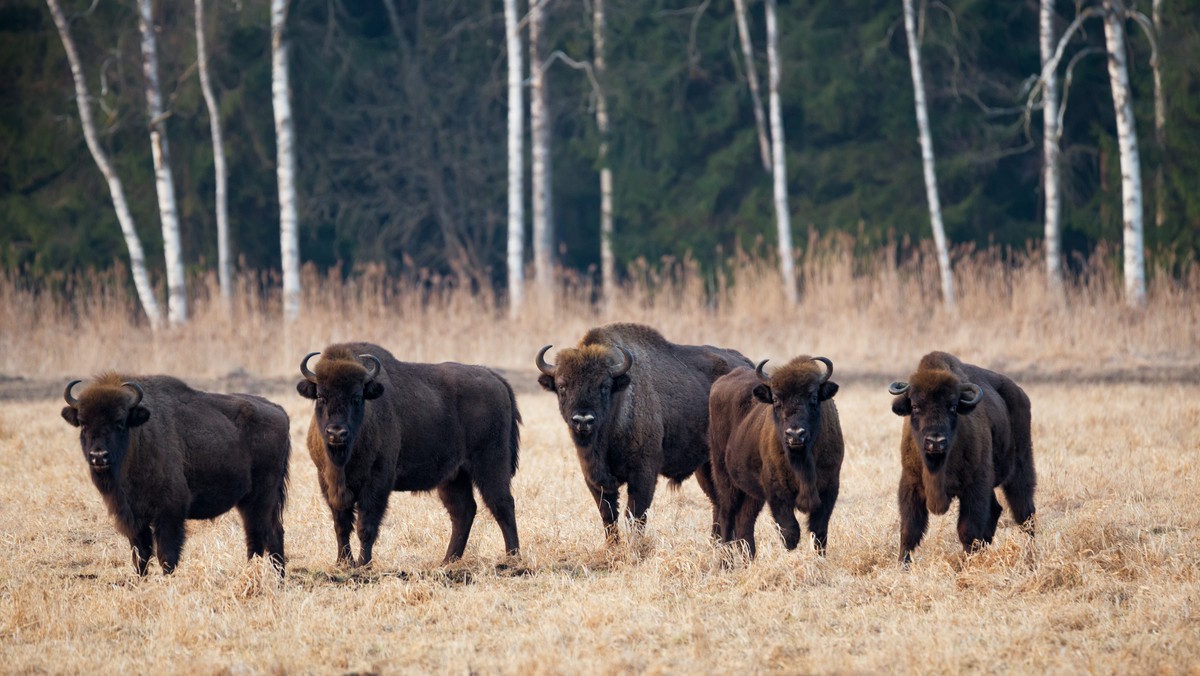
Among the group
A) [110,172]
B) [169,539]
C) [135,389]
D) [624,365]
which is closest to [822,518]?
[624,365]

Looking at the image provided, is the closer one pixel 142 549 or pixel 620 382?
pixel 142 549

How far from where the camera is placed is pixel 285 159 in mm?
24016

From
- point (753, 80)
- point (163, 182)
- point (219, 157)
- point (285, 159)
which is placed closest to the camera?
point (285, 159)

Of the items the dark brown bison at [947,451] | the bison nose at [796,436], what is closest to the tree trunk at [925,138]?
the dark brown bison at [947,451]

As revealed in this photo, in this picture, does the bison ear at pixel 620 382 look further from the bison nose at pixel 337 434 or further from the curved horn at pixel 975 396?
the curved horn at pixel 975 396

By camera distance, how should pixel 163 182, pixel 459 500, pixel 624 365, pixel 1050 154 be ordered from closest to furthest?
1. pixel 624 365
2. pixel 459 500
3. pixel 163 182
4. pixel 1050 154

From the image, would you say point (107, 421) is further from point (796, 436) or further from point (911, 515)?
point (911, 515)

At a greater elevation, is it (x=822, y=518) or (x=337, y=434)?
(x=337, y=434)

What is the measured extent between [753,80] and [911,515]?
20.9 meters

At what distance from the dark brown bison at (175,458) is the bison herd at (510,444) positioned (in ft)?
0.04

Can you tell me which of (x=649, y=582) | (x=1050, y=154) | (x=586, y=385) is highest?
(x=1050, y=154)

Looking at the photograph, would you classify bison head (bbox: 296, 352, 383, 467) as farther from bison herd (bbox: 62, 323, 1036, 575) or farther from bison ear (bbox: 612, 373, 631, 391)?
bison ear (bbox: 612, 373, 631, 391)

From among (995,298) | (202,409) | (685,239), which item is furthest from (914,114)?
(202,409)

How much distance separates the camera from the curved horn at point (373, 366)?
31.3ft
